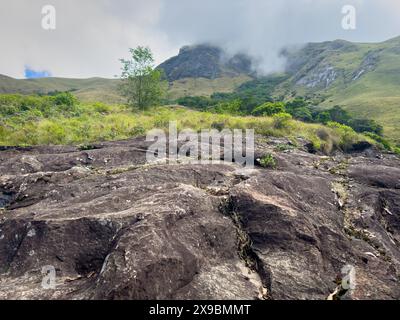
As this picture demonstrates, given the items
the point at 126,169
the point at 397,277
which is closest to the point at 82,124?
the point at 126,169

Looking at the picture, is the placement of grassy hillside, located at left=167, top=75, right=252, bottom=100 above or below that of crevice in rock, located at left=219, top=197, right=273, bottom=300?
above

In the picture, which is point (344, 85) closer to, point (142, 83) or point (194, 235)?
point (142, 83)

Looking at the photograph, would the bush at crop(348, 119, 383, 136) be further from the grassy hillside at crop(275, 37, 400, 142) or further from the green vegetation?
the green vegetation

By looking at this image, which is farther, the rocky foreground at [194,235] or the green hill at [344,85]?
the green hill at [344,85]

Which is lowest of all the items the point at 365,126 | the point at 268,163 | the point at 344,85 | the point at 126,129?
the point at 268,163

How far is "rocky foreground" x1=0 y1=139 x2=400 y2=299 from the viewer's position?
5.82m

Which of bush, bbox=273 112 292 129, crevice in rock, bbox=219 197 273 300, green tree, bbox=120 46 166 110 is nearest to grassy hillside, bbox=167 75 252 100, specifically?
green tree, bbox=120 46 166 110

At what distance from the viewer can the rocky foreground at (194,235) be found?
5820 mm

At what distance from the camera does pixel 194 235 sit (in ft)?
22.3

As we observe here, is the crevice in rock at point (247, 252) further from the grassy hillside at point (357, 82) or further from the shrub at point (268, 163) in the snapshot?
the grassy hillside at point (357, 82)

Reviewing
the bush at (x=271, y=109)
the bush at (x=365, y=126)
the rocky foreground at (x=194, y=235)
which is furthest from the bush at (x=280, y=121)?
the bush at (x=365, y=126)

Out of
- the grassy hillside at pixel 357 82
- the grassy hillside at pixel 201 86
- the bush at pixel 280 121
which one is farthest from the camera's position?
the grassy hillside at pixel 201 86

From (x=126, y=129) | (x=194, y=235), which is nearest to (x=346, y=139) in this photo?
(x=126, y=129)

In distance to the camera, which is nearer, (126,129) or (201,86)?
(126,129)
